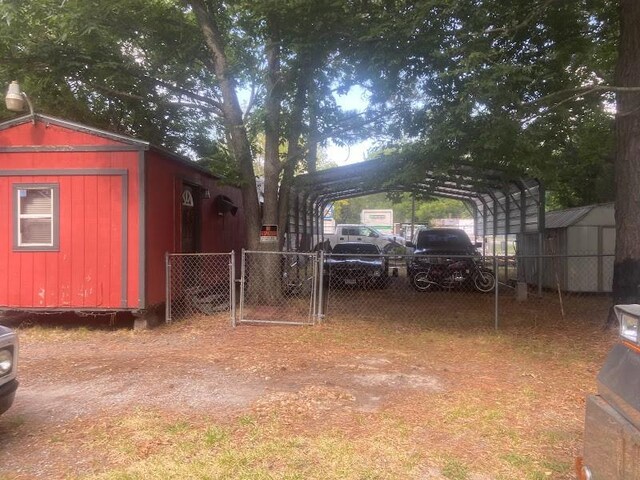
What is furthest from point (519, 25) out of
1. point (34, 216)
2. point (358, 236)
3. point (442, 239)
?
point (358, 236)

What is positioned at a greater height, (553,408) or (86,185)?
(86,185)

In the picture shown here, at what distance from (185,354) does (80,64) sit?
6.74 meters

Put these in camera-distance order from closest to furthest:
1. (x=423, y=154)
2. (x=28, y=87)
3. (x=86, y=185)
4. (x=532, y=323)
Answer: (x=423, y=154) < (x=86, y=185) < (x=532, y=323) < (x=28, y=87)

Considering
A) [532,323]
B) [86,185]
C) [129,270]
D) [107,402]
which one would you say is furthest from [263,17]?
[532,323]

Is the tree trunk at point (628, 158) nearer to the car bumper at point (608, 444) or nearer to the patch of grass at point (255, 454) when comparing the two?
the patch of grass at point (255, 454)

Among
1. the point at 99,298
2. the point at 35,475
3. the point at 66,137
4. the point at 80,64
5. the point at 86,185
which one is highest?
the point at 80,64

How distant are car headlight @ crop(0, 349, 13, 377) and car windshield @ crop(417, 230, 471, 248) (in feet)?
42.4

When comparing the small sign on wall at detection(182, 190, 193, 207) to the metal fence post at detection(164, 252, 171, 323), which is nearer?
the metal fence post at detection(164, 252, 171, 323)

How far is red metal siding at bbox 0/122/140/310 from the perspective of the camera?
8742 mm

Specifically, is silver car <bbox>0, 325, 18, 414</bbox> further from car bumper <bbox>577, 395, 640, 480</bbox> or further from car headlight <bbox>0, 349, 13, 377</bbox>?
car bumper <bbox>577, 395, 640, 480</bbox>

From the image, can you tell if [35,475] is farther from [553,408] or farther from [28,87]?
[28,87]

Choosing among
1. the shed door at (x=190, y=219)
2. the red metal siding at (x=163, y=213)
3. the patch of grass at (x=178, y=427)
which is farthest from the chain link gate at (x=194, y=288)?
the patch of grass at (x=178, y=427)

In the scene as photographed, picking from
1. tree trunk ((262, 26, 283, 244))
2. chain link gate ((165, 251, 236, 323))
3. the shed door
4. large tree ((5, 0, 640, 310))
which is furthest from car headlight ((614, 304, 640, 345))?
the shed door

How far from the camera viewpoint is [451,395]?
5492 millimetres
